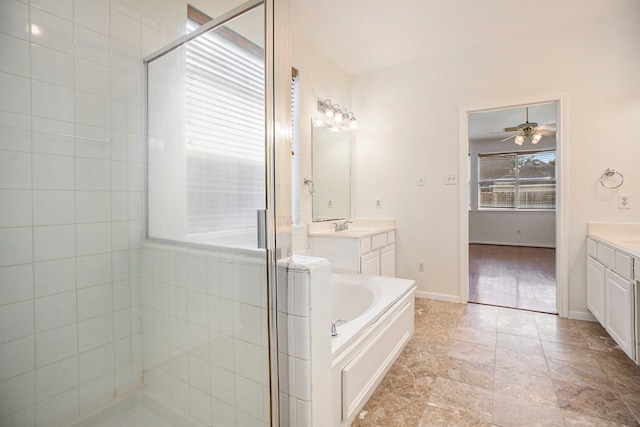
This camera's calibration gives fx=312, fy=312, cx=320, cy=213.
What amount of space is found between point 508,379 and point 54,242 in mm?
2340

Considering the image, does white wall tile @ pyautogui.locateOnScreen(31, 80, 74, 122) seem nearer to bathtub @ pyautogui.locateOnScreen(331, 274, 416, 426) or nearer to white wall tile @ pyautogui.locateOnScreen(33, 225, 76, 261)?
white wall tile @ pyautogui.locateOnScreen(33, 225, 76, 261)

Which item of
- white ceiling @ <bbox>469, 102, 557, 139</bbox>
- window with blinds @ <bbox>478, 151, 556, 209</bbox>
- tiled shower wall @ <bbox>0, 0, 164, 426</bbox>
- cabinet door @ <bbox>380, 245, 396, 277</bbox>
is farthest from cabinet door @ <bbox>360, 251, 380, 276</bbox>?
window with blinds @ <bbox>478, 151, 556, 209</bbox>

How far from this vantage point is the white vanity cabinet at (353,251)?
2768 mm

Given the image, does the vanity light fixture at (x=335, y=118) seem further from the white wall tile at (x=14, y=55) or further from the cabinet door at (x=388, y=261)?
the white wall tile at (x=14, y=55)

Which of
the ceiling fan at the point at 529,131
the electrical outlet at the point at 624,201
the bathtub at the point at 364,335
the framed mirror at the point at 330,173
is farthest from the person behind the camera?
the ceiling fan at the point at 529,131

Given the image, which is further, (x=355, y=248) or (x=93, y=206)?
(x=355, y=248)

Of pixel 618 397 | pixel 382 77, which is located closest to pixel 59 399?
pixel 618 397

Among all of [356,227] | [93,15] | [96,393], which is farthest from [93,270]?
[356,227]

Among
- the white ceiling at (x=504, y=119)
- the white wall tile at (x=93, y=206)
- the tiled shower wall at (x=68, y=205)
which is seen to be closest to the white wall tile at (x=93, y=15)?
the tiled shower wall at (x=68, y=205)

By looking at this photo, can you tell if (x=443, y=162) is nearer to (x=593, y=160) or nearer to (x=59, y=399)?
(x=593, y=160)

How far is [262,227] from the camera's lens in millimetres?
1099

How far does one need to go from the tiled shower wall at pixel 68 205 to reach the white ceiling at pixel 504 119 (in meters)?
4.81

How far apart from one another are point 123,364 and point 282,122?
116 cm

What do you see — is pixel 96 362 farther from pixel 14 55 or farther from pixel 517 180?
pixel 517 180
